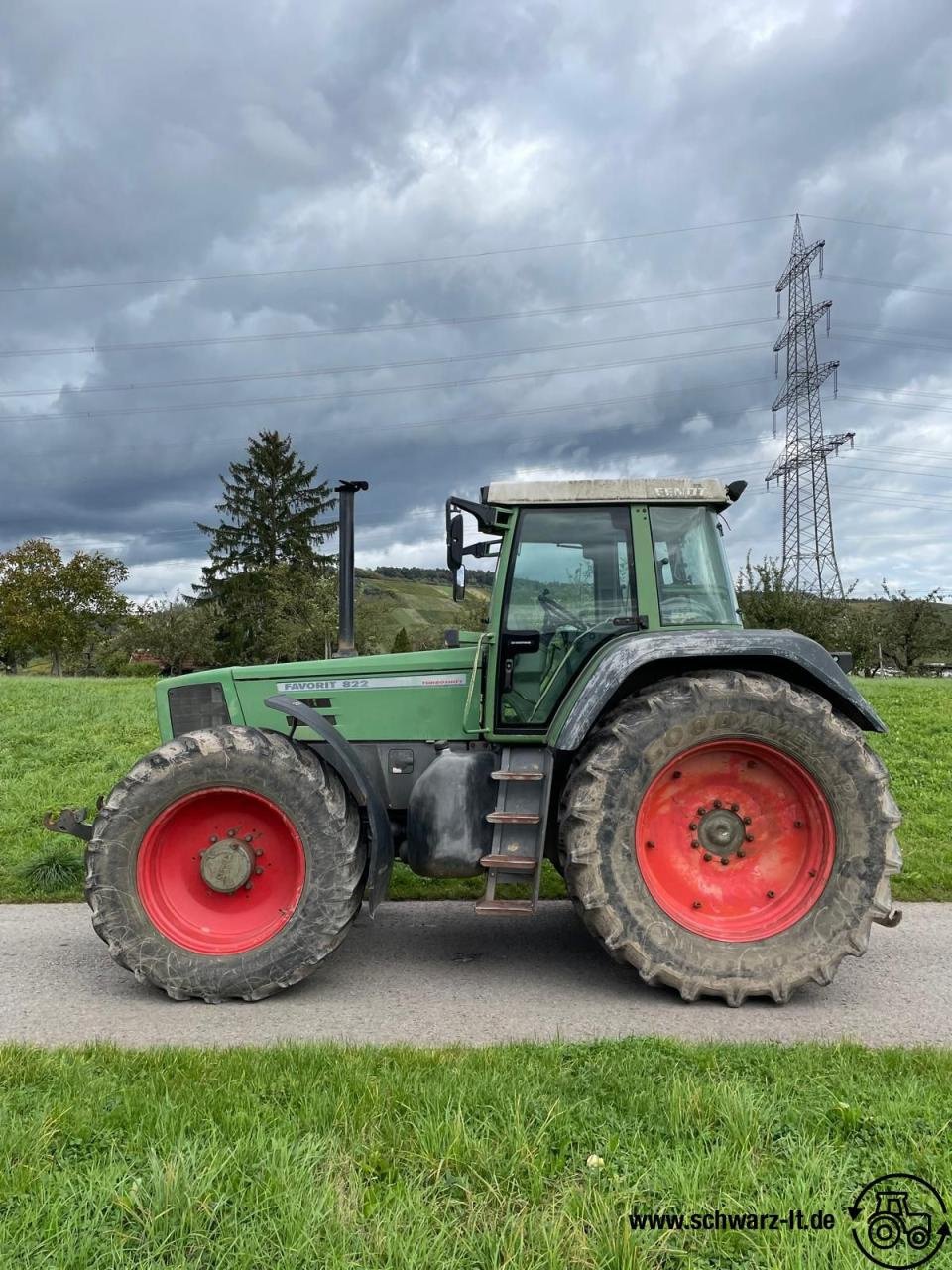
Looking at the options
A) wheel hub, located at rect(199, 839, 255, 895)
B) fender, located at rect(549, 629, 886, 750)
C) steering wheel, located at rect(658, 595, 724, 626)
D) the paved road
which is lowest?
the paved road

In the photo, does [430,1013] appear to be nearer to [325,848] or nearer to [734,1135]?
[325,848]

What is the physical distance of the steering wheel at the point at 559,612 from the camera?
4.57 metres

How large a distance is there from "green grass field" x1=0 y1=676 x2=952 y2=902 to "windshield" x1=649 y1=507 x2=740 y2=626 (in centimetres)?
230

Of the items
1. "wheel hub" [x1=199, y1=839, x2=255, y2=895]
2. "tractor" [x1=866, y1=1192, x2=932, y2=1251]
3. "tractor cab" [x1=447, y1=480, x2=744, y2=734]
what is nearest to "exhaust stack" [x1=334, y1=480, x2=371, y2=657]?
"tractor cab" [x1=447, y1=480, x2=744, y2=734]

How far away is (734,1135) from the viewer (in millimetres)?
2588

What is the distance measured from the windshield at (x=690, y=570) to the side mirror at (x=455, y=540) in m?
1.00

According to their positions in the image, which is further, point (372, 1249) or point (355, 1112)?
point (355, 1112)

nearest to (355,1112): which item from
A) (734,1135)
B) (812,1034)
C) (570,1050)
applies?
(570,1050)

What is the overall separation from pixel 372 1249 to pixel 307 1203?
23 centimetres

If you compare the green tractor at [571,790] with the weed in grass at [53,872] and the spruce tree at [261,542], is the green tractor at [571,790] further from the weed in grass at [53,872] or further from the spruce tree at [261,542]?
the spruce tree at [261,542]

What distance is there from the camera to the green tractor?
13.5 ft

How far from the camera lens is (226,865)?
4328mm

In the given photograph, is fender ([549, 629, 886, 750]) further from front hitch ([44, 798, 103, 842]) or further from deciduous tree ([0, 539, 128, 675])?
deciduous tree ([0, 539, 128, 675])

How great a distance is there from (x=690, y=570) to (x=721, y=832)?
4.43 ft
